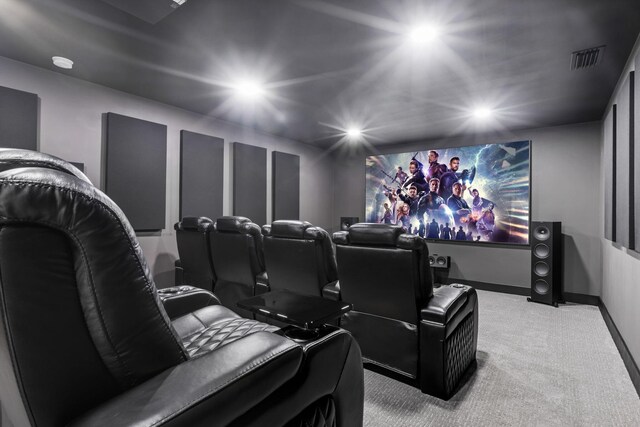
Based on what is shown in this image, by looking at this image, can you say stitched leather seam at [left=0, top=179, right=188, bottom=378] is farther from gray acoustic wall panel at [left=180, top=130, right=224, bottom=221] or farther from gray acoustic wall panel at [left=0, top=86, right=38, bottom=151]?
gray acoustic wall panel at [left=180, top=130, right=224, bottom=221]

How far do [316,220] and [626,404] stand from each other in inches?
194

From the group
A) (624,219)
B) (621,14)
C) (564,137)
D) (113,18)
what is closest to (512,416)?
(624,219)

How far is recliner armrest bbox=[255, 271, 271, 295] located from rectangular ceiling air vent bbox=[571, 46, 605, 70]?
10.3 ft

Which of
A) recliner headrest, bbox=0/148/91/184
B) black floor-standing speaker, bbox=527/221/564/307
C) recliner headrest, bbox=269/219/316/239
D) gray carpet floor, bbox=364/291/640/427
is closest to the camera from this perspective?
recliner headrest, bbox=0/148/91/184

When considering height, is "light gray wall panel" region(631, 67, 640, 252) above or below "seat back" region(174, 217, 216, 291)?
above

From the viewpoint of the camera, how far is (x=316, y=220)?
629 centimetres

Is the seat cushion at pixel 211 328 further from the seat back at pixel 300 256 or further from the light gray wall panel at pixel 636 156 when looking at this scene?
the light gray wall panel at pixel 636 156

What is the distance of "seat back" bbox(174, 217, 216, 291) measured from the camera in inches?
120

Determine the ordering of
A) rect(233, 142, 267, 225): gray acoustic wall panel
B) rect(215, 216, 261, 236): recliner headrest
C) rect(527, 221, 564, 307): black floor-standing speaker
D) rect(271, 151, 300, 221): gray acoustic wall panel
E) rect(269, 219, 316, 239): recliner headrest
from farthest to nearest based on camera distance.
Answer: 1. rect(271, 151, 300, 221): gray acoustic wall panel
2. rect(233, 142, 267, 225): gray acoustic wall panel
3. rect(527, 221, 564, 307): black floor-standing speaker
4. rect(215, 216, 261, 236): recliner headrest
5. rect(269, 219, 316, 239): recliner headrest

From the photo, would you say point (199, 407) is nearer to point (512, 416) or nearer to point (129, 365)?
point (129, 365)

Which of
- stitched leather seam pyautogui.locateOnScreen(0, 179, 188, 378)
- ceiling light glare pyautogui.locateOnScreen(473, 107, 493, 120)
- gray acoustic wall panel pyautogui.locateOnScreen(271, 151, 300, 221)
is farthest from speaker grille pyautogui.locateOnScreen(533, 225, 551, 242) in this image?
stitched leather seam pyautogui.locateOnScreen(0, 179, 188, 378)

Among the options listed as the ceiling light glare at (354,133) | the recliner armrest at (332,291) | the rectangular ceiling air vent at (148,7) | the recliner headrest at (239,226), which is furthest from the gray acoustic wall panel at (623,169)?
the rectangular ceiling air vent at (148,7)

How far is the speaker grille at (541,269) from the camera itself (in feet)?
12.9

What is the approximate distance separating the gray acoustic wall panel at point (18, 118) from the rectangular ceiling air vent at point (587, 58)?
15.5ft
